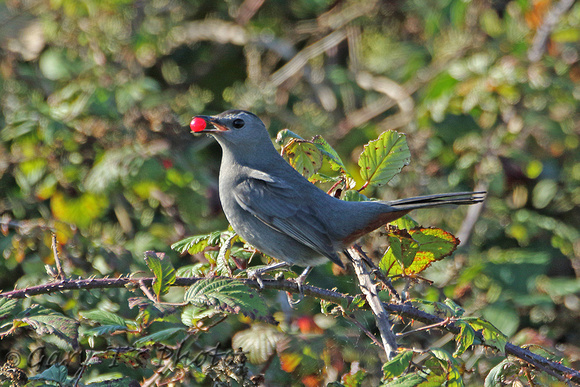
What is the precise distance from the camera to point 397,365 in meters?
2.15

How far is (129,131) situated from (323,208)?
1.94 meters

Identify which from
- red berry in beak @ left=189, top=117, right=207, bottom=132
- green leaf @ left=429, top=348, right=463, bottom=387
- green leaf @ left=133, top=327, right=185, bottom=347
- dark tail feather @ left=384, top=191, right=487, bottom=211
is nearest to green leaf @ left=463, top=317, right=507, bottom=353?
green leaf @ left=429, top=348, right=463, bottom=387

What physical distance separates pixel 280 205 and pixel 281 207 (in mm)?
16

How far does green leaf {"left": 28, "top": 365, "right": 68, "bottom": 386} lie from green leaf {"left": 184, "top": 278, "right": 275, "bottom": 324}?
1.80 ft

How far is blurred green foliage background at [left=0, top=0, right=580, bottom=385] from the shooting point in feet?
14.9

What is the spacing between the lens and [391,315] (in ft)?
9.04

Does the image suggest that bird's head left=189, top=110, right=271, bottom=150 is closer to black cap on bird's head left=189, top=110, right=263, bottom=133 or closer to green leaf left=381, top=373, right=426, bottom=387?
black cap on bird's head left=189, top=110, right=263, bottom=133

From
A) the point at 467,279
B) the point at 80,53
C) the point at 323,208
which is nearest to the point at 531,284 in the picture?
the point at 467,279

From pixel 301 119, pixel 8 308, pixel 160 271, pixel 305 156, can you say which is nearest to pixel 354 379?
pixel 160 271

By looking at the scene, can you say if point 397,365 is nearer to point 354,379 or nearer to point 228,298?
point 354,379

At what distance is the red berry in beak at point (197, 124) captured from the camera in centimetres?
367

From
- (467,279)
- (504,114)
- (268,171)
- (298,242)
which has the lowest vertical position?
(467,279)

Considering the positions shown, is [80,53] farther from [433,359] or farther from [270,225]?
[433,359]

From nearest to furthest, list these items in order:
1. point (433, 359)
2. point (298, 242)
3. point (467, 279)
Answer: point (433, 359), point (298, 242), point (467, 279)
